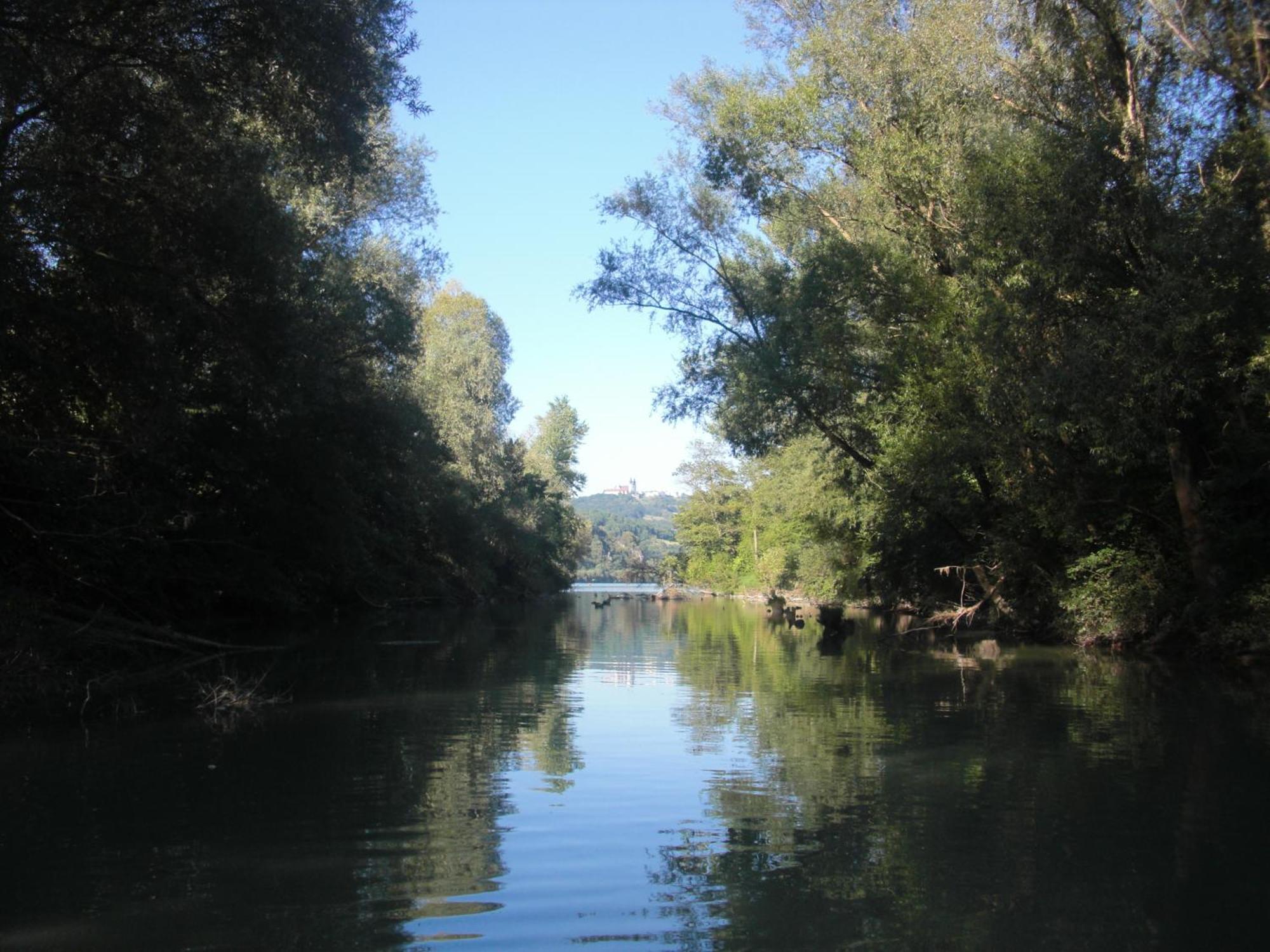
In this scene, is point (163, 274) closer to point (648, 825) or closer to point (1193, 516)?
point (648, 825)

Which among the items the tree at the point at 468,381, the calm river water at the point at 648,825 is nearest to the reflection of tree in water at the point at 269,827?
the calm river water at the point at 648,825

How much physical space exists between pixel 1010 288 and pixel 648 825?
1451 centimetres

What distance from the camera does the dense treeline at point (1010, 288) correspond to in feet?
52.9

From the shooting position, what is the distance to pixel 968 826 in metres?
6.67

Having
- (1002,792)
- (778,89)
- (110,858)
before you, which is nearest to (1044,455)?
(778,89)

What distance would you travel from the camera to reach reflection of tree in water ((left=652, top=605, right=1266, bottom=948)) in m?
4.93

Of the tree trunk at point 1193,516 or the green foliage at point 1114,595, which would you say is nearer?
the tree trunk at point 1193,516

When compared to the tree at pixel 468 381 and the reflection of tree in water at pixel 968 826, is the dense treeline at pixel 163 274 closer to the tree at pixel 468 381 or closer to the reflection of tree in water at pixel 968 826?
the reflection of tree in water at pixel 968 826

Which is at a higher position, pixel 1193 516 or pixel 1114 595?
pixel 1193 516

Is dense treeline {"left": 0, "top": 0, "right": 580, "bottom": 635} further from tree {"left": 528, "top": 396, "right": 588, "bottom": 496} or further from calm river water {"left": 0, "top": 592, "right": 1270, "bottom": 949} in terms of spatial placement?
tree {"left": 528, "top": 396, "right": 588, "bottom": 496}

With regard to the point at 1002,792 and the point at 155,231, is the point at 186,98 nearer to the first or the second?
the point at 155,231

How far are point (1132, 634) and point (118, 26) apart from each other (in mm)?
20488

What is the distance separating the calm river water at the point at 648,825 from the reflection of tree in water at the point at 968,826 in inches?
1.1

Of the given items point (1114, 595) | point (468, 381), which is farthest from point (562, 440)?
point (1114, 595)
